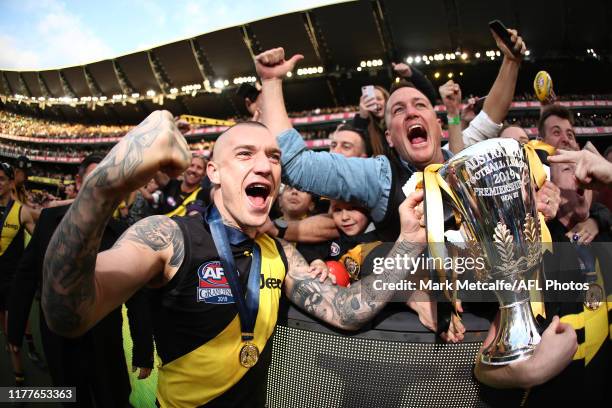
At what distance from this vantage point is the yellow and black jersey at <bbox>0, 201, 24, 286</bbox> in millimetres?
3932

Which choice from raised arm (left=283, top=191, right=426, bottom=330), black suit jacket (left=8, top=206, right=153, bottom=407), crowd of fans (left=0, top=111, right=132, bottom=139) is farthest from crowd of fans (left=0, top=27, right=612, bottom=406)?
crowd of fans (left=0, top=111, right=132, bottom=139)

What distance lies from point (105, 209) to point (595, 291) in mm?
1793

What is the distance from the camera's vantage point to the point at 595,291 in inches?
58.5

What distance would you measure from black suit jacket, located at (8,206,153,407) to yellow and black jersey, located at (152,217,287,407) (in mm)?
1031

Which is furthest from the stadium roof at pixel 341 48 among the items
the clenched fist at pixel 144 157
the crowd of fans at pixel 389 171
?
the clenched fist at pixel 144 157

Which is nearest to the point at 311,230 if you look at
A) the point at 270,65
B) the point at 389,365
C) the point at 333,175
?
the point at 333,175

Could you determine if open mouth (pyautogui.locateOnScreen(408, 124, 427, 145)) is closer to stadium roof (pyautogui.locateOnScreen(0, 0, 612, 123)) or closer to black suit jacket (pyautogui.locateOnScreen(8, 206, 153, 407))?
black suit jacket (pyautogui.locateOnScreen(8, 206, 153, 407))

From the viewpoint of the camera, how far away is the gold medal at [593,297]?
4.75 feet

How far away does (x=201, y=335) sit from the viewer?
123cm

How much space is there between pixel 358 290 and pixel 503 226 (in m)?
0.55

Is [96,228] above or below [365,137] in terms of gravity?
above

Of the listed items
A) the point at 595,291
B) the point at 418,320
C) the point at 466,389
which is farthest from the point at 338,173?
the point at 595,291

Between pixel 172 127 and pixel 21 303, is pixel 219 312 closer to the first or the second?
pixel 172 127

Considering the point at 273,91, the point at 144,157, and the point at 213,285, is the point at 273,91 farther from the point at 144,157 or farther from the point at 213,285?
the point at 144,157
